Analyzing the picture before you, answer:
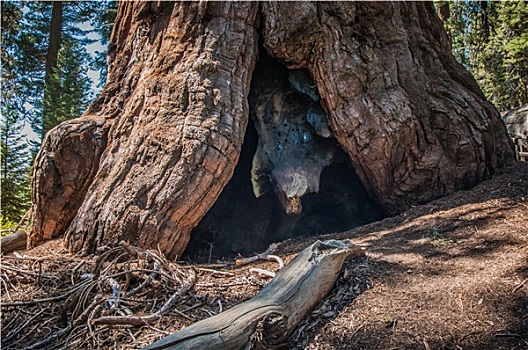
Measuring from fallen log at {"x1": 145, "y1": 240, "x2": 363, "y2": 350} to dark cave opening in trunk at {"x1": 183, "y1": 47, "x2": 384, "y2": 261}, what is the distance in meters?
2.57

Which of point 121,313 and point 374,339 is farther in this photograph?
point 121,313

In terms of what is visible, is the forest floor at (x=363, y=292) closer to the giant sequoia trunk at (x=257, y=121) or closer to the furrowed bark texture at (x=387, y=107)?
the giant sequoia trunk at (x=257, y=121)

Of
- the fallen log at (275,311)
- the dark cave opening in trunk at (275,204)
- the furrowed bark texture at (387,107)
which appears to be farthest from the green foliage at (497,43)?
the fallen log at (275,311)

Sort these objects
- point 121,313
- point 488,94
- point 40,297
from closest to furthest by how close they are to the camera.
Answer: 1. point 121,313
2. point 40,297
3. point 488,94

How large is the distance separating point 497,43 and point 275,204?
7.87m

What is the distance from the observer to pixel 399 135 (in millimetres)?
4531

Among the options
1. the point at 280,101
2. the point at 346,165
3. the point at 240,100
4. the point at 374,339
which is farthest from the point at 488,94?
the point at 374,339

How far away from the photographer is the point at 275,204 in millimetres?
5906

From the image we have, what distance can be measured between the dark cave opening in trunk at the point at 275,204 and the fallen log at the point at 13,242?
2.31 metres

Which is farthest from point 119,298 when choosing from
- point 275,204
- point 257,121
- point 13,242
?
point 275,204

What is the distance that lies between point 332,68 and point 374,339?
11.3 ft

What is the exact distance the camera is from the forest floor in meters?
2.07

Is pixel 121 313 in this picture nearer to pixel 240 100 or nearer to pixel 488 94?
pixel 240 100

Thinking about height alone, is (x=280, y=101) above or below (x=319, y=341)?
above
